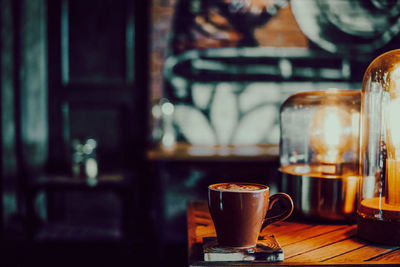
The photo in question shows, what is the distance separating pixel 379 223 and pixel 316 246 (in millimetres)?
126

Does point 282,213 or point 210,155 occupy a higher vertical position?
point 282,213

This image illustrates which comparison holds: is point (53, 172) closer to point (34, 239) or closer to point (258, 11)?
point (34, 239)

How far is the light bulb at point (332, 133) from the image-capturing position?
983 mm

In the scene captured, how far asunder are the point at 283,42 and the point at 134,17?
1068mm

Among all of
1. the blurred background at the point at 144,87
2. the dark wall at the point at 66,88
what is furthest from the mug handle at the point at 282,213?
the dark wall at the point at 66,88

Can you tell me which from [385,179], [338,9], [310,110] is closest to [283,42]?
[338,9]

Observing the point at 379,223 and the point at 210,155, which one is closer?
the point at 379,223

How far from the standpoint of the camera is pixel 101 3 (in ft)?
9.29

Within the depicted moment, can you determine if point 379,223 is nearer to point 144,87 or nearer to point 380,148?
point 380,148

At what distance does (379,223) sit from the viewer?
753 millimetres

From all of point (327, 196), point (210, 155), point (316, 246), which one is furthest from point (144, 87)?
point (316, 246)

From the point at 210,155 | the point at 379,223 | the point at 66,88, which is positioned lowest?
the point at 210,155

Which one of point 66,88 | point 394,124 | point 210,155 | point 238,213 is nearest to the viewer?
point 238,213

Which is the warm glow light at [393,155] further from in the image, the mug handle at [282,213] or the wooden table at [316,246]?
the mug handle at [282,213]
